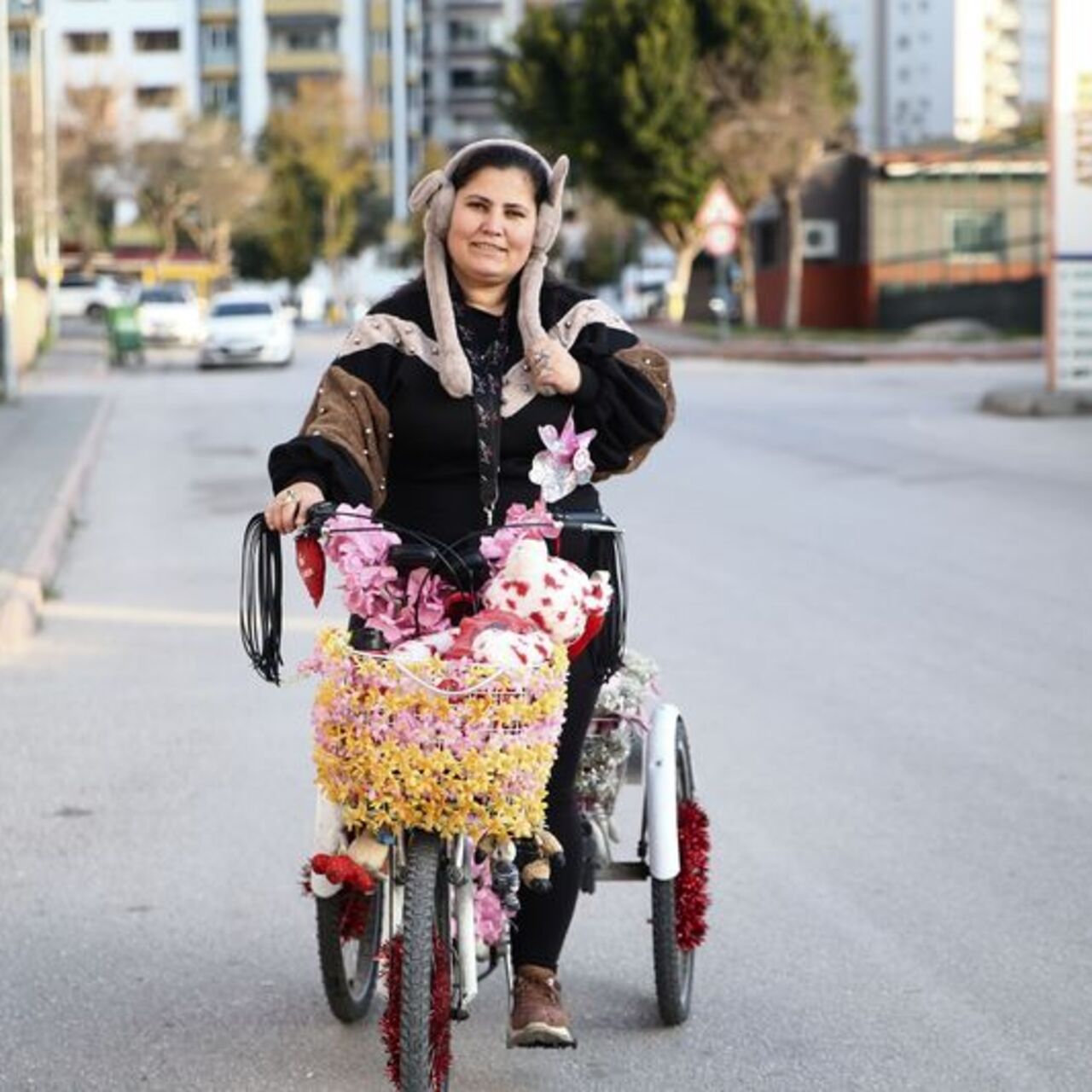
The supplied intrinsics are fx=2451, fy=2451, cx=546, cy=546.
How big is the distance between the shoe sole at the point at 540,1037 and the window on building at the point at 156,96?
9842 cm

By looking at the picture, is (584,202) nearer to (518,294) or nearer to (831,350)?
(831,350)

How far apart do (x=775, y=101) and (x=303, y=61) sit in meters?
61.0

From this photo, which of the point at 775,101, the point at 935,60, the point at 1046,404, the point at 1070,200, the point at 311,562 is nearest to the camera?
the point at 311,562

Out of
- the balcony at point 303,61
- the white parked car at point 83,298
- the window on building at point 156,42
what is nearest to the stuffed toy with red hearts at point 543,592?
the white parked car at point 83,298

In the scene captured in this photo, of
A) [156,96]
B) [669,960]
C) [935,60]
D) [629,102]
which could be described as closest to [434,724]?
[669,960]

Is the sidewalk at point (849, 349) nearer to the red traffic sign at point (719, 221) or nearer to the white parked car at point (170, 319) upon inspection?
the red traffic sign at point (719, 221)

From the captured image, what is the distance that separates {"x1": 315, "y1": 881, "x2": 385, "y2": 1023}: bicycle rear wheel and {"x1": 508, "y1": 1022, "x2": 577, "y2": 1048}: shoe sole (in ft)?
1.43

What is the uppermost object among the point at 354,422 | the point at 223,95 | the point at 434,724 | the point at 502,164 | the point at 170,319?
the point at 223,95

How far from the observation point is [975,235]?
2226 inches

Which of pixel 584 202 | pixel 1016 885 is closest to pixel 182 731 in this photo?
pixel 1016 885

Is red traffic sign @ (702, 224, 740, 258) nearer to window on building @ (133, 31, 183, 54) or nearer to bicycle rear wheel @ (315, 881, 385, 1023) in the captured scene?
bicycle rear wheel @ (315, 881, 385, 1023)

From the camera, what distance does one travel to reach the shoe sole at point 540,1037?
15.3 feet

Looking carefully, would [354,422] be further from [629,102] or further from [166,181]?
[166,181]

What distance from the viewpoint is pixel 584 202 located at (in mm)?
90125
